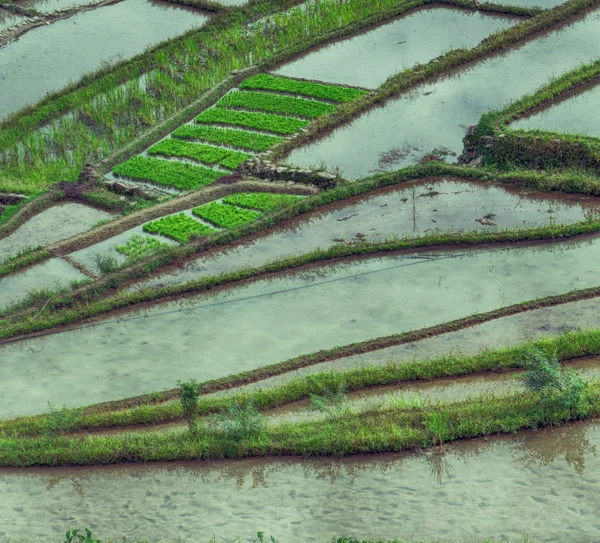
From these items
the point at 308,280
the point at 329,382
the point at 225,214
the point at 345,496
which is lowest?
the point at 345,496

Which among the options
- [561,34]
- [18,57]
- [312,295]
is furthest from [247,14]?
[312,295]

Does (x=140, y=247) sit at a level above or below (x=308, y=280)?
above

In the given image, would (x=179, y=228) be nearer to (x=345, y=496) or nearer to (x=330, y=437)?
(x=330, y=437)

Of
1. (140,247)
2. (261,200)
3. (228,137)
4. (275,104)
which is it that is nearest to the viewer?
(140,247)

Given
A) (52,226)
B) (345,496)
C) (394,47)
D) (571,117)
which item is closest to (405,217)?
(571,117)

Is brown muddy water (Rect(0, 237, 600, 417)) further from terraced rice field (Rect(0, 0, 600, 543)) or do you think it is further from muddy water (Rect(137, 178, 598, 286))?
muddy water (Rect(137, 178, 598, 286))

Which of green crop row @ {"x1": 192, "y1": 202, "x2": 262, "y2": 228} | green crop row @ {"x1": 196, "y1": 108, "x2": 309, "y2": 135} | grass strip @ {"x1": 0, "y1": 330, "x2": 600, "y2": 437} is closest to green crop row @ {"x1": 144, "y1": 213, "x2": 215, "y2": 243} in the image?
green crop row @ {"x1": 192, "y1": 202, "x2": 262, "y2": 228}

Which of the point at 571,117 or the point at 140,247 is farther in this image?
the point at 571,117

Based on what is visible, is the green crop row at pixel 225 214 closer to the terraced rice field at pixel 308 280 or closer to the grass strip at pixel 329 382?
the terraced rice field at pixel 308 280
